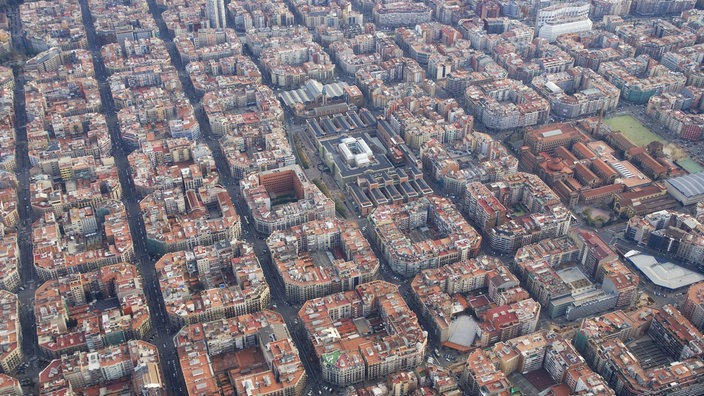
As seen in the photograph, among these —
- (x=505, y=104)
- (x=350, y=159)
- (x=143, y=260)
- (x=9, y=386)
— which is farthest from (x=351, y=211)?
(x=9, y=386)

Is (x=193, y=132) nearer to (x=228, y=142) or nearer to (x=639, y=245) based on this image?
(x=228, y=142)

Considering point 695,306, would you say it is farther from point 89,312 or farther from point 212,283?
point 89,312

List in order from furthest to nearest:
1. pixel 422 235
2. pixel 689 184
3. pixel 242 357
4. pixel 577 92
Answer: pixel 577 92 < pixel 689 184 < pixel 422 235 < pixel 242 357

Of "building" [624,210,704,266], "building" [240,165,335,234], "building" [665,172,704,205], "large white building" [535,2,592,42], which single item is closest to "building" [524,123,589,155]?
"building" [665,172,704,205]

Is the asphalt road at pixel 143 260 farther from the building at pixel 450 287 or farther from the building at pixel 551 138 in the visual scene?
the building at pixel 551 138

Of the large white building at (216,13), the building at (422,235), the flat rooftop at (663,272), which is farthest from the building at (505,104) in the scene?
the large white building at (216,13)

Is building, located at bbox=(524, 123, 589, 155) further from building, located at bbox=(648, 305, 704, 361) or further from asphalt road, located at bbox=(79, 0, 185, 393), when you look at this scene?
asphalt road, located at bbox=(79, 0, 185, 393)

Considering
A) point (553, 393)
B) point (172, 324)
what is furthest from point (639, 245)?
point (172, 324)
